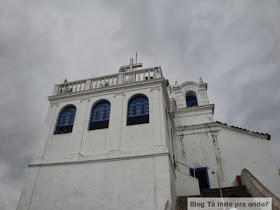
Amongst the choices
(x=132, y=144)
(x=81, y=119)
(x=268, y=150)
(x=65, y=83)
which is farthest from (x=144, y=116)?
(x=268, y=150)

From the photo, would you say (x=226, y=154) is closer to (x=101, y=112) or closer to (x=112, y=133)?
(x=112, y=133)

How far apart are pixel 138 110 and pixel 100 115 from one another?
2.39 meters

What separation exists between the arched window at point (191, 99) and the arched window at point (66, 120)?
10797 mm

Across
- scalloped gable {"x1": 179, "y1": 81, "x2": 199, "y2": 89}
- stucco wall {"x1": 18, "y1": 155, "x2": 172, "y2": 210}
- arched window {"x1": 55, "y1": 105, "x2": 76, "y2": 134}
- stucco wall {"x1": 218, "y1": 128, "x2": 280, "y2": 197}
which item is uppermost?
scalloped gable {"x1": 179, "y1": 81, "x2": 199, "y2": 89}

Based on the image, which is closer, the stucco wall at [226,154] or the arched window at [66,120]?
the arched window at [66,120]

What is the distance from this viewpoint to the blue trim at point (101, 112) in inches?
508

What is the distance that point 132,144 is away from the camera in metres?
11.3

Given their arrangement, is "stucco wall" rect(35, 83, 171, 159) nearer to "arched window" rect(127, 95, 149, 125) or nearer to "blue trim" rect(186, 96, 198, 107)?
"arched window" rect(127, 95, 149, 125)

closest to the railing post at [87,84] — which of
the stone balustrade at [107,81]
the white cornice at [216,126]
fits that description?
the stone balustrade at [107,81]

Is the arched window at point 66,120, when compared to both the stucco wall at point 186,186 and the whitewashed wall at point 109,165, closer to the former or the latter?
the whitewashed wall at point 109,165

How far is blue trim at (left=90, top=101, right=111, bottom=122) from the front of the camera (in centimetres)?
1291

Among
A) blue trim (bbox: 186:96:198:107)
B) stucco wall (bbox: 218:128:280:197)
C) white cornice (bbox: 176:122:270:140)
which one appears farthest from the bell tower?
blue trim (bbox: 186:96:198:107)

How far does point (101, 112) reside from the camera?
13.2 meters

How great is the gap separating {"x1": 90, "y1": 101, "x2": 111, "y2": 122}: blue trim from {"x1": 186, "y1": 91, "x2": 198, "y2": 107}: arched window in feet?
30.3
